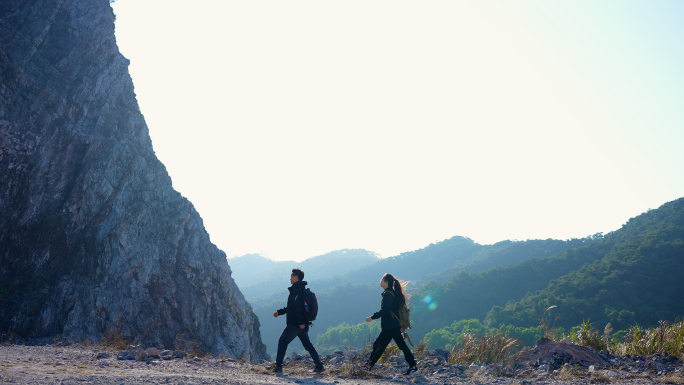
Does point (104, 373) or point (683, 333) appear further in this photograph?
point (683, 333)

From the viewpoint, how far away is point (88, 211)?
20.2 m

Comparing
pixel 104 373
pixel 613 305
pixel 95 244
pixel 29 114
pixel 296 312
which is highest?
pixel 29 114

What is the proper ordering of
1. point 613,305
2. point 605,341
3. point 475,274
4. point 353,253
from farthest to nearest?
point 353,253 → point 475,274 → point 613,305 → point 605,341

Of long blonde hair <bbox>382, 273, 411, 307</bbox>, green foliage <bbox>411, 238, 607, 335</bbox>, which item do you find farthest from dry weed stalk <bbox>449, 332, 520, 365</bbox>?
green foliage <bbox>411, 238, 607, 335</bbox>

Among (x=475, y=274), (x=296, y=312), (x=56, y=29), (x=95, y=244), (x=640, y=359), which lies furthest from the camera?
(x=475, y=274)

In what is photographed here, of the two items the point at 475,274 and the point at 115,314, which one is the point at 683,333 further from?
the point at 475,274

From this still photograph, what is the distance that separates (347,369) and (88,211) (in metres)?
18.6

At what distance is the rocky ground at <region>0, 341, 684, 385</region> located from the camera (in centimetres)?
562

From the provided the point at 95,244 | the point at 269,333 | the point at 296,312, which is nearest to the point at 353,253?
the point at 269,333

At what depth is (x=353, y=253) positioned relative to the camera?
628 ft

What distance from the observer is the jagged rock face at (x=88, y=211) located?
673 inches

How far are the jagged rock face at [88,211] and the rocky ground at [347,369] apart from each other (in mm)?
9672

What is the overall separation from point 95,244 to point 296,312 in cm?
1703

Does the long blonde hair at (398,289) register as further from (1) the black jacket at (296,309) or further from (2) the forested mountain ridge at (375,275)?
(2) the forested mountain ridge at (375,275)
